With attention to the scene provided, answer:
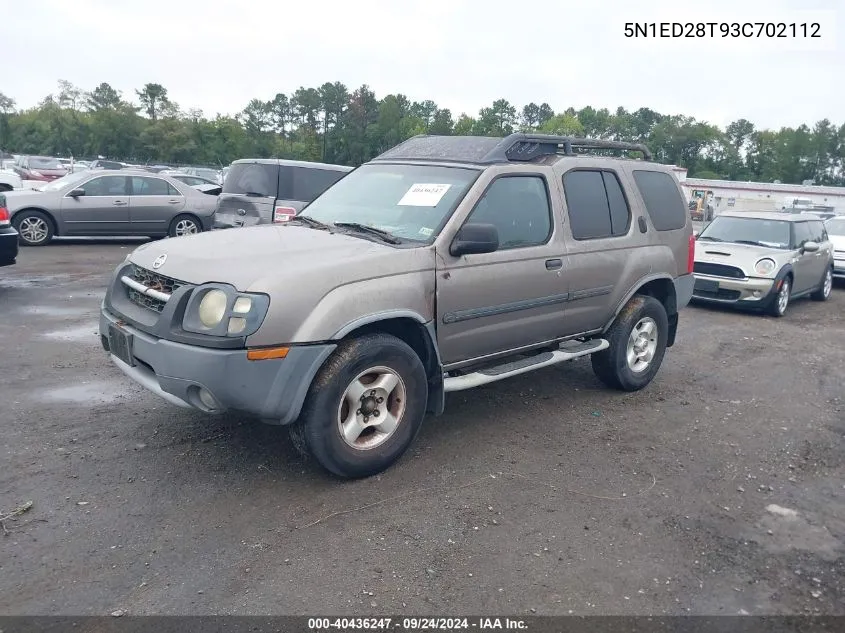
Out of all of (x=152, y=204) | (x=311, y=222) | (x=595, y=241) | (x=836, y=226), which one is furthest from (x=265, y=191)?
(x=836, y=226)

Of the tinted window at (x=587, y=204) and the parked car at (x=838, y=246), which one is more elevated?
the tinted window at (x=587, y=204)

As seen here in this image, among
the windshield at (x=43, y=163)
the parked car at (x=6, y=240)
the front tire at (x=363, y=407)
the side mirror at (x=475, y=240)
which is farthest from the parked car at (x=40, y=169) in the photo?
the front tire at (x=363, y=407)

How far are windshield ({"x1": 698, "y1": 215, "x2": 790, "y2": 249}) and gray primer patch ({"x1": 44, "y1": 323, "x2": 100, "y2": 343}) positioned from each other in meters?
8.88

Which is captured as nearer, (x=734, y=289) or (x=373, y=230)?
(x=373, y=230)

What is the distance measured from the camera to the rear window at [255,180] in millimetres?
11125

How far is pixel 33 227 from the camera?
12.9 m

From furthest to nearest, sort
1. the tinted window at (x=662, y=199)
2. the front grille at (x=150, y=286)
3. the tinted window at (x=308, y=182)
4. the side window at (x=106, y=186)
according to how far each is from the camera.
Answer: the side window at (x=106, y=186) < the tinted window at (x=308, y=182) < the tinted window at (x=662, y=199) < the front grille at (x=150, y=286)

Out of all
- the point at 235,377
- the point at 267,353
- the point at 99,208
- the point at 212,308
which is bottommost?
the point at 235,377

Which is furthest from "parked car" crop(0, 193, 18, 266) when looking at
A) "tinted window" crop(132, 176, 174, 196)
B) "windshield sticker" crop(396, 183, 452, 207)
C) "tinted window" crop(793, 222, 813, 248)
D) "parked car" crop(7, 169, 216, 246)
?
"tinted window" crop(793, 222, 813, 248)

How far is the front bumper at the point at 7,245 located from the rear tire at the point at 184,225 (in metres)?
5.56

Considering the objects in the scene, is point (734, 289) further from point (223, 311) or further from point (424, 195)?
point (223, 311)

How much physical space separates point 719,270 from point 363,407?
26.2 ft

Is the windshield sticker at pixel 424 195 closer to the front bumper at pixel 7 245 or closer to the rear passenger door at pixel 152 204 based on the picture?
the front bumper at pixel 7 245

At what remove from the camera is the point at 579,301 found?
5316 millimetres
